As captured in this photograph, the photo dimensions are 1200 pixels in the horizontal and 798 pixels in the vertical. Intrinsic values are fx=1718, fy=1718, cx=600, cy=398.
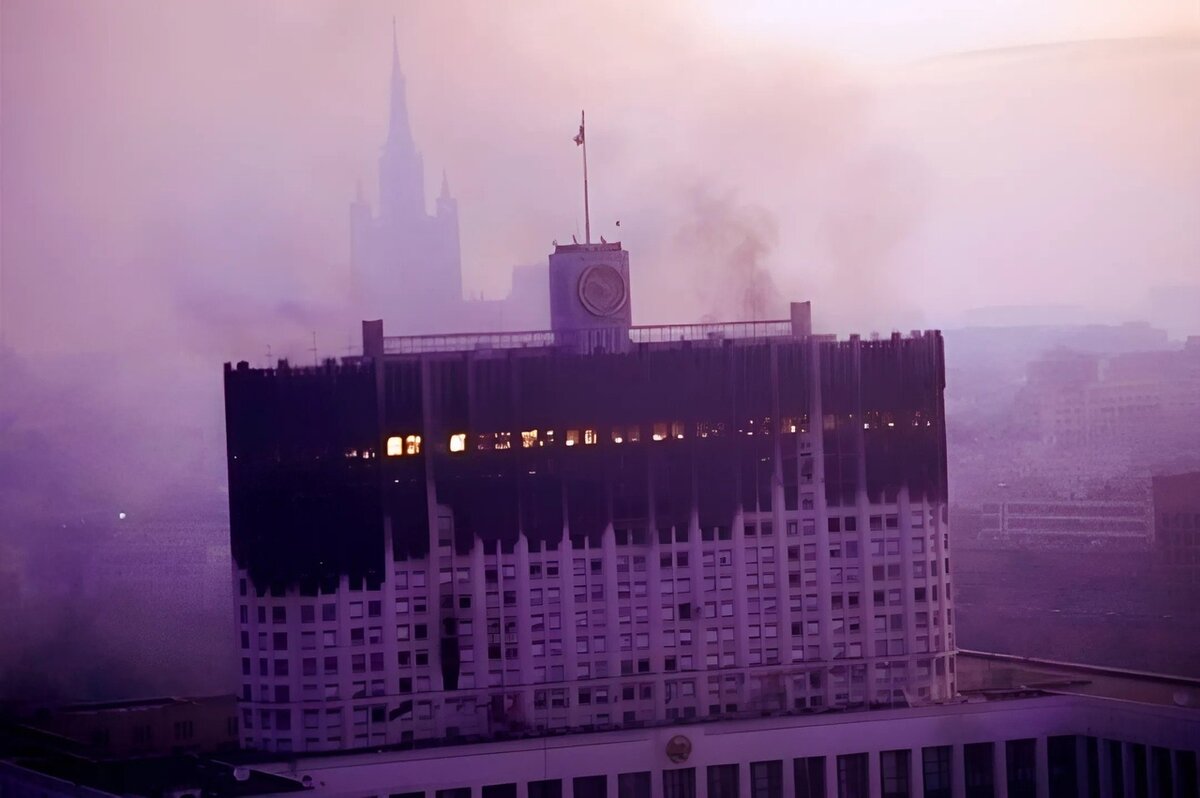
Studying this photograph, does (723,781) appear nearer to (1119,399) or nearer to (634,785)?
(634,785)

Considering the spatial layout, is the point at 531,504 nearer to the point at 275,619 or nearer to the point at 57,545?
the point at 275,619

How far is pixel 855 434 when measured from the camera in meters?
24.0

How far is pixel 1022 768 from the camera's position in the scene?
76.7 feet

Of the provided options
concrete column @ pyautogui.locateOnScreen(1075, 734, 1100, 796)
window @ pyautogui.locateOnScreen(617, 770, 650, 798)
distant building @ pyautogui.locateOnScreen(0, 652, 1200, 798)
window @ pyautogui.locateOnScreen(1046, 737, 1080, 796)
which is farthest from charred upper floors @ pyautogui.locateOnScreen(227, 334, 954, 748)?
concrete column @ pyautogui.locateOnScreen(1075, 734, 1100, 796)

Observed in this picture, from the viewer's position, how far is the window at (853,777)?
73.8 ft

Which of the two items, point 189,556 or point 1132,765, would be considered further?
point 189,556

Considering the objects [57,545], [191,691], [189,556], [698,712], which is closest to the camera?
[698,712]

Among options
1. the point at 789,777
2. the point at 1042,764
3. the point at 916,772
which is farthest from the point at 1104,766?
the point at 789,777

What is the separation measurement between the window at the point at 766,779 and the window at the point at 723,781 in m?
0.22

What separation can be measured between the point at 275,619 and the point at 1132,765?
11311 millimetres

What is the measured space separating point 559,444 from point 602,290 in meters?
2.20

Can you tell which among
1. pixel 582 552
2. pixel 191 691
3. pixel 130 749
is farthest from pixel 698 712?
pixel 191 691

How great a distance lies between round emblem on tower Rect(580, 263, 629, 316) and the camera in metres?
23.5

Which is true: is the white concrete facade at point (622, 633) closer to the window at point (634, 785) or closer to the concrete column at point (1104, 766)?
the window at point (634, 785)
